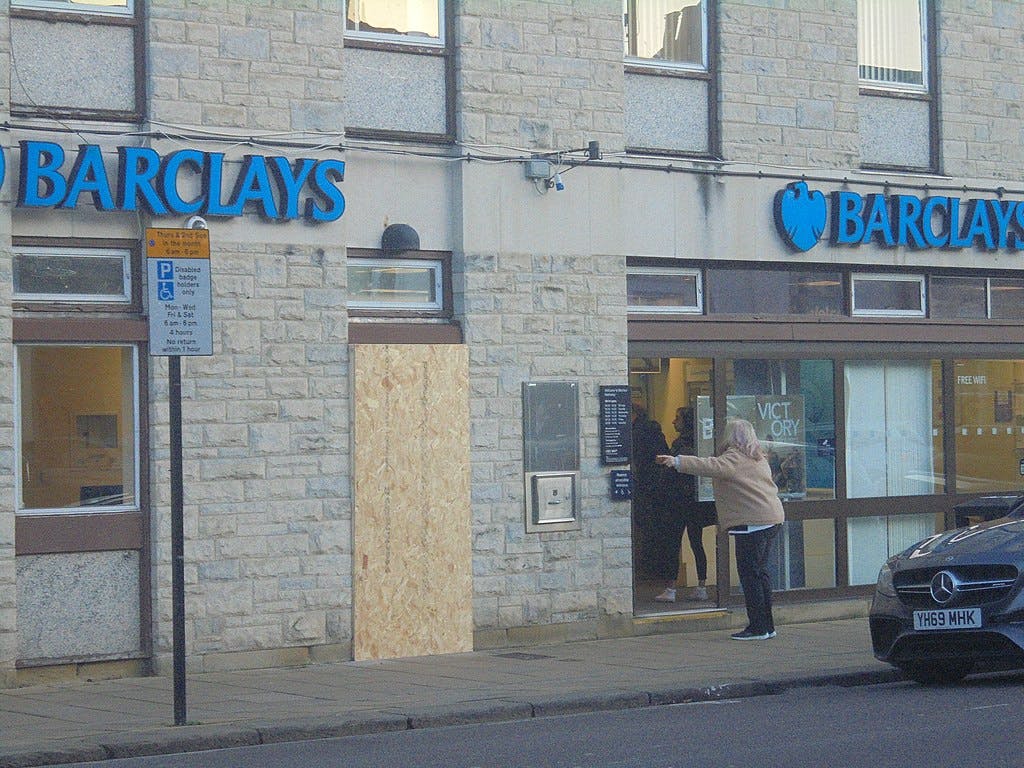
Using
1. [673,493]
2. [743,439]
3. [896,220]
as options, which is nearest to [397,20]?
[743,439]

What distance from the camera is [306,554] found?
13.3 meters

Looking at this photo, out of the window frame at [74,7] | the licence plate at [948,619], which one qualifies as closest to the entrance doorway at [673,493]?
the licence plate at [948,619]

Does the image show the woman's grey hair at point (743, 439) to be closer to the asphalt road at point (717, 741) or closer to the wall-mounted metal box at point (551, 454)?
the wall-mounted metal box at point (551, 454)

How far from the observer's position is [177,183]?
12906 millimetres

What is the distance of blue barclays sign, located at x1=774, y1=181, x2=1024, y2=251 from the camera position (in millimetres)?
15820

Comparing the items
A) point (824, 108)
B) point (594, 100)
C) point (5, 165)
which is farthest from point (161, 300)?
point (824, 108)

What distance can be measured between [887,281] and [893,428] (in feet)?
4.88

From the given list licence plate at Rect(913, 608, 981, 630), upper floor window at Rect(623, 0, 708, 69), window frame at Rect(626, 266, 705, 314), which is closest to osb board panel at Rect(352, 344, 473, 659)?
window frame at Rect(626, 266, 705, 314)

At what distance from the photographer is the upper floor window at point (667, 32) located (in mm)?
15320

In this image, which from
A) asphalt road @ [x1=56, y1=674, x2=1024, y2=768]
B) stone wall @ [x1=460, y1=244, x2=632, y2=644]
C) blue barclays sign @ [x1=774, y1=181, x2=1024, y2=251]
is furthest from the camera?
blue barclays sign @ [x1=774, y1=181, x2=1024, y2=251]

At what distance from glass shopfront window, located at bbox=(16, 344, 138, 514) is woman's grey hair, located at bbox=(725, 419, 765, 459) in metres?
5.09

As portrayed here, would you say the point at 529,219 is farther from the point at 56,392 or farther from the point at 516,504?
the point at 56,392

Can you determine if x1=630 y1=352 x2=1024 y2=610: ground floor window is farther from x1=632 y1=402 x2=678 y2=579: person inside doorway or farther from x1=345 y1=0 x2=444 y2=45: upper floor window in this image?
x1=345 y1=0 x2=444 y2=45: upper floor window

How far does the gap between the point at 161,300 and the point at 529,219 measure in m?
4.80
